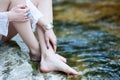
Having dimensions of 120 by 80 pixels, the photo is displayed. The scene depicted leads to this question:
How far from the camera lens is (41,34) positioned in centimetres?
315

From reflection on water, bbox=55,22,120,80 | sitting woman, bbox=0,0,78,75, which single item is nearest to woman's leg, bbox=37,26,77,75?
sitting woman, bbox=0,0,78,75

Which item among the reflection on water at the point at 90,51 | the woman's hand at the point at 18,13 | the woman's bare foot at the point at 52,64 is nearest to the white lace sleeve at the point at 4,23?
the woman's hand at the point at 18,13

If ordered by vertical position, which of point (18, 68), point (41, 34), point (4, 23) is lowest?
point (18, 68)

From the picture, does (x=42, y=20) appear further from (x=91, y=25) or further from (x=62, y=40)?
(x=91, y=25)

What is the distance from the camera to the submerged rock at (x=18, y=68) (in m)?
2.94

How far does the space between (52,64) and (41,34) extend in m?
0.29

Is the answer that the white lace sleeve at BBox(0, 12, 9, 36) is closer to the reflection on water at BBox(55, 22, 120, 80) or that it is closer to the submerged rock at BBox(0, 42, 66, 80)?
the submerged rock at BBox(0, 42, 66, 80)

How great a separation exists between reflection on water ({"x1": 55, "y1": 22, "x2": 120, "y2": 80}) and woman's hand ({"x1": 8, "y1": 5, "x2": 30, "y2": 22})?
66 centimetres

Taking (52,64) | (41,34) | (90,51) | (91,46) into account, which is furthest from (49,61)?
(91,46)

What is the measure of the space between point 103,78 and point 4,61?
879 mm

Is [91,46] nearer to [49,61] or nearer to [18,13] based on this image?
[49,61]

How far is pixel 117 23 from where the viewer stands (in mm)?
5250

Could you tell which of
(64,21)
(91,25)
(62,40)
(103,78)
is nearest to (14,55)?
(103,78)

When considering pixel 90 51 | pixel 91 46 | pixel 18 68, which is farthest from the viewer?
pixel 91 46
